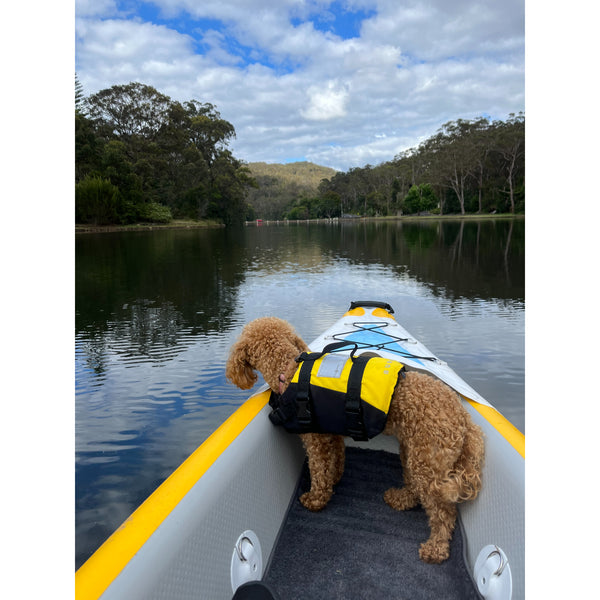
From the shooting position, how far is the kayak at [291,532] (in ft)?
3.72

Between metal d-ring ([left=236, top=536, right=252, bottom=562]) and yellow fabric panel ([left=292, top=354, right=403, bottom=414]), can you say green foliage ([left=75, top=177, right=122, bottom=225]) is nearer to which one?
yellow fabric panel ([left=292, top=354, right=403, bottom=414])

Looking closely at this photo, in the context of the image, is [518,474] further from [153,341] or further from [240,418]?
[153,341]

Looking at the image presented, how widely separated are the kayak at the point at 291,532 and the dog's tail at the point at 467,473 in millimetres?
35

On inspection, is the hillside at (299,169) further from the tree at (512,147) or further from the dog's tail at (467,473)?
the dog's tail at (467,473)

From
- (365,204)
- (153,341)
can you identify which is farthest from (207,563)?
(365,204)

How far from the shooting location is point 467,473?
64.0 inches

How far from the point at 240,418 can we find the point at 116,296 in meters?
7.08

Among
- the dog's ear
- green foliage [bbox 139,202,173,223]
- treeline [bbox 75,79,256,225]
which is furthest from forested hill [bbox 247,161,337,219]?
the dog's ear

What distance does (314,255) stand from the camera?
15359 mm

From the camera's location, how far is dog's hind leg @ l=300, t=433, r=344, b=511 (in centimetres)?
201

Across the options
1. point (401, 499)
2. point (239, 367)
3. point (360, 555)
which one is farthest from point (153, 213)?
point (360, 555)

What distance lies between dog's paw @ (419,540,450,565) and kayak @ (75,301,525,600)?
1.1 inches

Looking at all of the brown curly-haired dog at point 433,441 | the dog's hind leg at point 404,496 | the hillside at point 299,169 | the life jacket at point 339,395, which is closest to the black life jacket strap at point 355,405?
the life jacket at point 339,395

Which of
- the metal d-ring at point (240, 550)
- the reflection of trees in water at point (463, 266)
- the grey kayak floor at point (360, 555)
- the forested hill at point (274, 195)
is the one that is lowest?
the grey kayak floor at point (360, 555)
